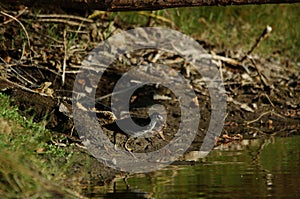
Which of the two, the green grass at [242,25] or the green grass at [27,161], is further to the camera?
the green grass at [242,25]

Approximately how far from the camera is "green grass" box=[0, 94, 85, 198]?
3.20m

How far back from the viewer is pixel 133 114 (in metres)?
5.38

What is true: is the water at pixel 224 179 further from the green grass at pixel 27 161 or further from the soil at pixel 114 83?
the soil at pixel 114 83

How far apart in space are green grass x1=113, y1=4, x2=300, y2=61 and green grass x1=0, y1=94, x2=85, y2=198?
3.34m

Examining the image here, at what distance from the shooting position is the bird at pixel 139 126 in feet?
15.7

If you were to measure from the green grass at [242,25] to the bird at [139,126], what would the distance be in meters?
2.32

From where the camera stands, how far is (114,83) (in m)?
6.05

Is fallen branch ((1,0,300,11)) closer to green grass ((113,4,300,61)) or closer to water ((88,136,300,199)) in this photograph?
water ((88,136,300,199))

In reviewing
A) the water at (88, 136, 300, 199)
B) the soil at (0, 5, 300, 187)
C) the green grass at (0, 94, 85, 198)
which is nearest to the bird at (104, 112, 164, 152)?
the soil at (0, 5, 300, 187)

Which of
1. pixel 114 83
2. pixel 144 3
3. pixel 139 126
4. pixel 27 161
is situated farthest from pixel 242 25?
pixel 27 161

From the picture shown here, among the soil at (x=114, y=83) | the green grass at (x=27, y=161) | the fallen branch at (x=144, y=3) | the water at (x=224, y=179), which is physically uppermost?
the fallen branch at (x=144, y=3)

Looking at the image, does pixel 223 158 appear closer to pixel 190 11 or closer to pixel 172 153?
pixel 172 153

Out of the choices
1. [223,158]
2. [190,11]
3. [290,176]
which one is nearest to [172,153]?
[223,158]

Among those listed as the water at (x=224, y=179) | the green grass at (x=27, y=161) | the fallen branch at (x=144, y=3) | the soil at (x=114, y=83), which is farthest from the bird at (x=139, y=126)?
the fallen branch at (x=144, y=3)
